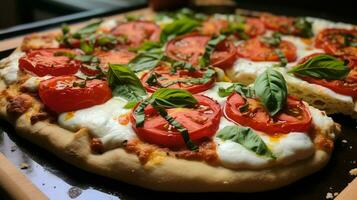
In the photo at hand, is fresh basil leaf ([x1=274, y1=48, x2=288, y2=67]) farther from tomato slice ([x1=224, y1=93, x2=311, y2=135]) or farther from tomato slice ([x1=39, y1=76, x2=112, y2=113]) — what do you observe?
tomato slice ([x1=39, y1=76, x2=112, y2=113])

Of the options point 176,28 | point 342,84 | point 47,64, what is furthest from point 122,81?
point 342,84

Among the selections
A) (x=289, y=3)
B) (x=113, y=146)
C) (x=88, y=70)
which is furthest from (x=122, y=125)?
(x=289, y=3)

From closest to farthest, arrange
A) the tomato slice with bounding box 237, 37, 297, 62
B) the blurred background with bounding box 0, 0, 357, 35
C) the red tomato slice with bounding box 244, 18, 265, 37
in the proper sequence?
the tomato slice with bounding box 237, 37, 297, 62, the red tomato slice with bounding box 244, 18, 265, 37, the blurred background with bounding box 0, 0, 357, 35

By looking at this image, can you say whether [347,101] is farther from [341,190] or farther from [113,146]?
[113,146]

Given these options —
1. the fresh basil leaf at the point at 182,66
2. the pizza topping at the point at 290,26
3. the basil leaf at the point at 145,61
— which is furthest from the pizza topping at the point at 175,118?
the pizza topping at the point at 290,26

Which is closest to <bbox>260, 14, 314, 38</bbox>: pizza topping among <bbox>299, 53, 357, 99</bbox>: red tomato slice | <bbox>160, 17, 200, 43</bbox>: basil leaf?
<bbox>160, 17, 200, 43</bbox>: basil leaf
